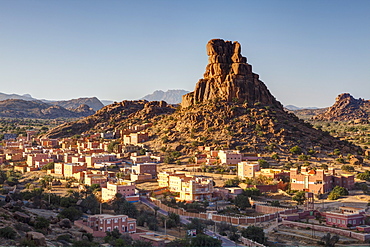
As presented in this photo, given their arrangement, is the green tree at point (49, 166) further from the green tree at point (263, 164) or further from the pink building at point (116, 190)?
the green tree at point (263, 164)

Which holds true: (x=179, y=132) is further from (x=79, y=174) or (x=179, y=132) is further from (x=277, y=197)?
(x=277, y=197)

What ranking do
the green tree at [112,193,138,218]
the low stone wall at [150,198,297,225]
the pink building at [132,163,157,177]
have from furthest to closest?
the pink building at [132,163,157,177]
the green tree at [112,193,138,218]
the low stone wall at [150,198,297,225]

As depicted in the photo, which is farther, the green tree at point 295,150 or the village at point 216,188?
the green tree at point 295,150

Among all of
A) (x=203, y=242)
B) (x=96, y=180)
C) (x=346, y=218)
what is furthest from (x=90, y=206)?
(x=346, y=218)

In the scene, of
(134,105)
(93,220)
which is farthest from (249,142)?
(134,105)

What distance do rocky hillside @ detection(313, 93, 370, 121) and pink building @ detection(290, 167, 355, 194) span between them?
111 m

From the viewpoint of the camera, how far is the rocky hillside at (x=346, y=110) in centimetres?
15318

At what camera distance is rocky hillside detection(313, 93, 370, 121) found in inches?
6031

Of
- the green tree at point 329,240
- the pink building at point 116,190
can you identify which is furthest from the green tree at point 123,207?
the green tree at point 329,240

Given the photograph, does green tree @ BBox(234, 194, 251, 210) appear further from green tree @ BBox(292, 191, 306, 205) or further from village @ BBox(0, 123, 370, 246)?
green tree @ BBox(292, 191, 306, 205)

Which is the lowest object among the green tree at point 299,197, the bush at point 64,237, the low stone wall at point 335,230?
the low stone wall at point 335,230

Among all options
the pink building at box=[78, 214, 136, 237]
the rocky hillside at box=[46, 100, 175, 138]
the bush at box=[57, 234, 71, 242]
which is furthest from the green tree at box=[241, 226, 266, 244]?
the rocky hillside at box=[46, 100, 175, 138]

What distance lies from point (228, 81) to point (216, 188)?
28824mm

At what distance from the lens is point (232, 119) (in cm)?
6788
